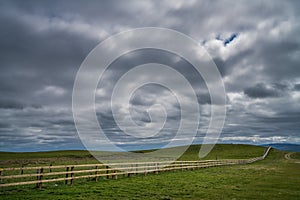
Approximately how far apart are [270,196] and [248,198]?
5.19 feet

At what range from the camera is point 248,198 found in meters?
13.8

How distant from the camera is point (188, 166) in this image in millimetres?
36094

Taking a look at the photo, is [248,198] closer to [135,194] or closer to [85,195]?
[135,194]

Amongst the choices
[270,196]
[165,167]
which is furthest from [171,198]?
[165,167]

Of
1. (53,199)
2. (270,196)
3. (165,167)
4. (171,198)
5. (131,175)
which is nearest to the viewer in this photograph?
(53,199)

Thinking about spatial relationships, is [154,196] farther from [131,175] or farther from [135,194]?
[131,175]

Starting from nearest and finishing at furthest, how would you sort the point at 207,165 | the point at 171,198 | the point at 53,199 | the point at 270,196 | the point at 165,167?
the point at 53,199, the point at 171,198, the point at 270,196, the point at 165,167, the point at 207,165

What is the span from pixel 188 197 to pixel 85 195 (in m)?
5.29

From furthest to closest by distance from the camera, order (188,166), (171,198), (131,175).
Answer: (188,166)
(131,175)
(171,198)

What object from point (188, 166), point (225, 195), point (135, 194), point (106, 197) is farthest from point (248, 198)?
point (188, 166)

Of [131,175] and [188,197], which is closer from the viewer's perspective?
[188,197]

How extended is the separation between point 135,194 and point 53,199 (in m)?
4.25

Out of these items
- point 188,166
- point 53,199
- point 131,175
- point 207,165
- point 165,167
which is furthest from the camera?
point 207,165

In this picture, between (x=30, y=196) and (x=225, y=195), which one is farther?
(x=225, y=195)
